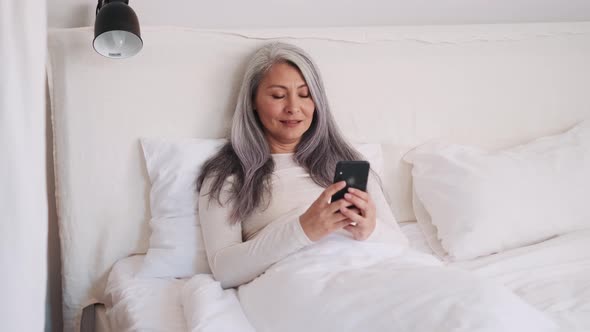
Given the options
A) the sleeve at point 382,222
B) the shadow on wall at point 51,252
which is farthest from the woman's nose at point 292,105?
the shadow on wall at point 51,252

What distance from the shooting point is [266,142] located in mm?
1584

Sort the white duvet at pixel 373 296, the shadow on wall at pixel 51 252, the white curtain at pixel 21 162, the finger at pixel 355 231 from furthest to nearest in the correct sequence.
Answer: the shadow on wall at pixel 51 252, the finger at pixel 355 231, the white duvet at pixel 373 296, the white curtain at pixel 21 162

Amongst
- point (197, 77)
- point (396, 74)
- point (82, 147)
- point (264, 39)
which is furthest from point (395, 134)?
point (82, 147)

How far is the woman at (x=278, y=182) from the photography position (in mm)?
1272

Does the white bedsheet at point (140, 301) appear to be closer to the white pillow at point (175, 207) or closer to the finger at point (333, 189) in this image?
the white pillow at point (175, 207)

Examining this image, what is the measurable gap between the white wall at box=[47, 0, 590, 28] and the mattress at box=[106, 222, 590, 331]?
0.65 metres

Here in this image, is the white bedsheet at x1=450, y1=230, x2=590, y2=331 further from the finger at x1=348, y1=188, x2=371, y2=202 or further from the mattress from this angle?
the finger at x1=348, y1=188, x2=371, y2=202

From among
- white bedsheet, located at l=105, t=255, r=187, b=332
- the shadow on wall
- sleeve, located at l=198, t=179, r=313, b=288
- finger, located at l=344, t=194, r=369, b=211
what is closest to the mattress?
white bedsheet, located at l=105, t=255, r=187, b=332

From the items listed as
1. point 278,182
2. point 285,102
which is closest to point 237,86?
point 285,102

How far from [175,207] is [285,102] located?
1.23 feet

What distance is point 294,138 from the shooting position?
159cm

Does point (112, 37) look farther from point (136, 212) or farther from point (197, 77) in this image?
point (136, 212)

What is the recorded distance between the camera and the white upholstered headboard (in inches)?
59.9

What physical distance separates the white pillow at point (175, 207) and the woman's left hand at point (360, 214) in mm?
398
